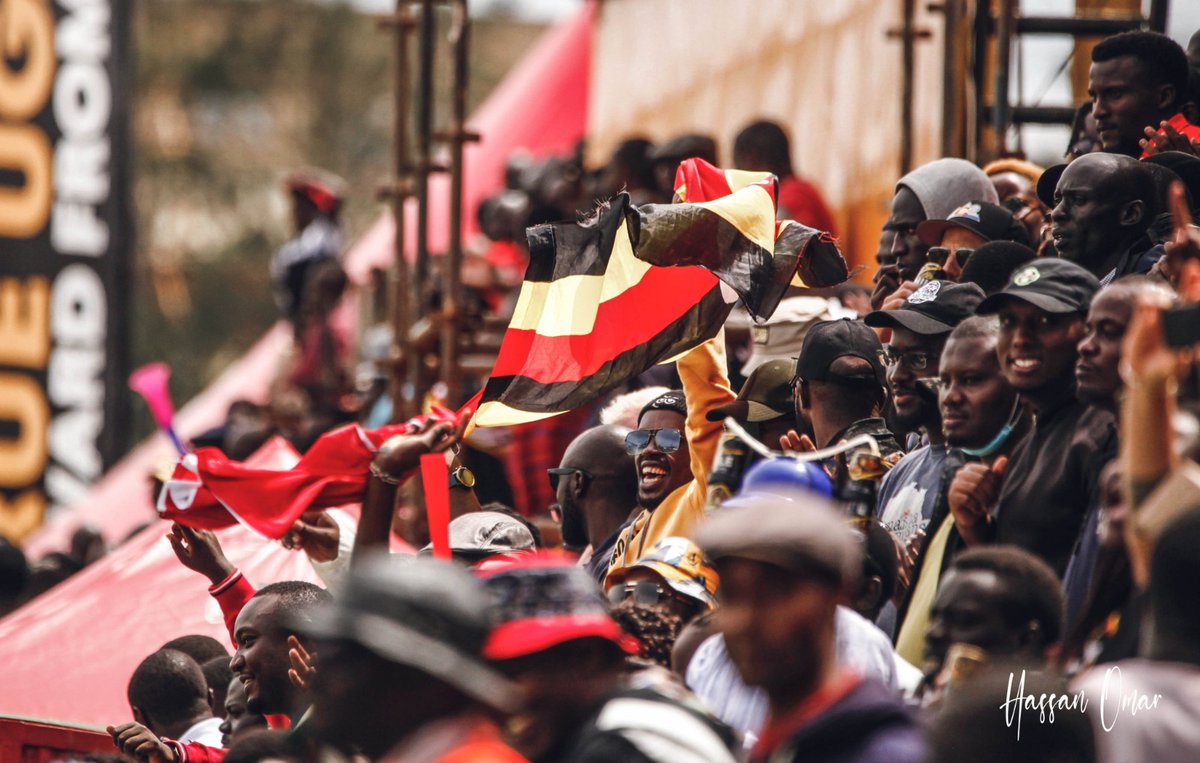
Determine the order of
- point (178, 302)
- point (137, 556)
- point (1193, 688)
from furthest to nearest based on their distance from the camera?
point (178, 302)
point (137, 556)
point (1193, 688)

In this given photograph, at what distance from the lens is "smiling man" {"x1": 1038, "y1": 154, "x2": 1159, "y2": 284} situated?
5.85m

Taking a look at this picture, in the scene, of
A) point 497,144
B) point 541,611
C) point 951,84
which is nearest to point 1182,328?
point 541,611

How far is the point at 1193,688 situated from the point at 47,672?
515 centimetres

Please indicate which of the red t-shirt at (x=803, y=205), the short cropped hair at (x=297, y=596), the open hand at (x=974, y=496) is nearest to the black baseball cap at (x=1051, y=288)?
the open hand at (x=974, y=496)

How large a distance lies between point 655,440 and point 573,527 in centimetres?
63

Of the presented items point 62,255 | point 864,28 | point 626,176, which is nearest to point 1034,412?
point 626,176

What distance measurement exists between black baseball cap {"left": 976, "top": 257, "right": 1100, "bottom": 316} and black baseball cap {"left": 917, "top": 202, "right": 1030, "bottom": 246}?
1.69 meters

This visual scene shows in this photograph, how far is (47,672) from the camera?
24.9ft

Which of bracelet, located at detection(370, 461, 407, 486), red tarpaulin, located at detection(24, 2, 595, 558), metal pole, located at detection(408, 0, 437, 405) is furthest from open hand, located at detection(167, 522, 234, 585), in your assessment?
red tarpaulin, located at detection(24, 2, 595, 558)

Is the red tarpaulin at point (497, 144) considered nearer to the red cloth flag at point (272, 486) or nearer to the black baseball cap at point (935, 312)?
the red cloth flag at point (272, 486)

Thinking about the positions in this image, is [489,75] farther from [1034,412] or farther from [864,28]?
[1034,412]

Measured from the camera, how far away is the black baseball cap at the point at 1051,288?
16.7ft

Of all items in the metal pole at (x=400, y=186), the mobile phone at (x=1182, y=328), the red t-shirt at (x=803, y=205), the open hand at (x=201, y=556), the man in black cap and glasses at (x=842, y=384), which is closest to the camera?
the mobile phone at (x=1182, y=328)

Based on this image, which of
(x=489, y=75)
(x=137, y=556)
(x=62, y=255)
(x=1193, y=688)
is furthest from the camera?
(x=489, y=75)
